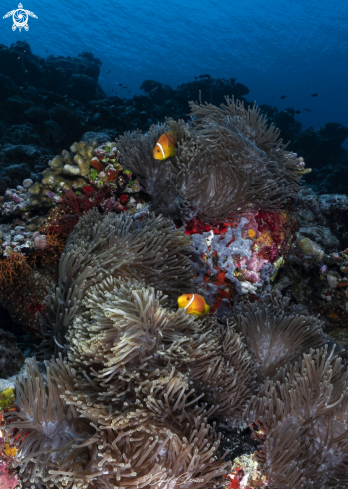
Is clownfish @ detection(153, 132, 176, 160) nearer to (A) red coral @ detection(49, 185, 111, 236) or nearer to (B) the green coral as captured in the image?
(A) red coral @ detection(49, 185, 111, 236)

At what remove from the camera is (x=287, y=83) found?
70.9 metres

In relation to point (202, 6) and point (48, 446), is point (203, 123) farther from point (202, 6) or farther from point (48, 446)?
point (202, 6)

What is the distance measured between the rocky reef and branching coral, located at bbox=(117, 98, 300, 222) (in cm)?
2

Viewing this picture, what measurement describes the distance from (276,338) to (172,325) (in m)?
0.98

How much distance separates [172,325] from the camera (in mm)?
1854

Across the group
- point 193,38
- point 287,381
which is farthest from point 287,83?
point 287,381

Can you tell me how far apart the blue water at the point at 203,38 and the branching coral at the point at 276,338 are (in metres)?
62.1

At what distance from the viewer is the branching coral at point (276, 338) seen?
7.48 ft

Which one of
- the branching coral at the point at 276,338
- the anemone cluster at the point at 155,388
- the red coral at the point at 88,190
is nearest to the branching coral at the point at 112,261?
the anemone cluster at the point at 155,388

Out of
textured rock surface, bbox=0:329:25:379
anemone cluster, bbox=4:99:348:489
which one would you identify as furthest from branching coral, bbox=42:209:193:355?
textured rock surface, bbox=0:329:25:379

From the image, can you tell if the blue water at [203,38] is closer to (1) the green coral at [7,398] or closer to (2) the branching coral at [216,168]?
(2) the branching coral at [216,168]

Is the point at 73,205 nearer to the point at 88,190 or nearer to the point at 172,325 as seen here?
the point at 88,190

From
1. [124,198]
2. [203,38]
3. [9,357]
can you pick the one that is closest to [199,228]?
[124,198]

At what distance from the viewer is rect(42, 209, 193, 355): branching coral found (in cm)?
217
